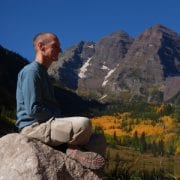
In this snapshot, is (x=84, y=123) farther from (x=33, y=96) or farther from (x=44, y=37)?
(x=44, y=37)

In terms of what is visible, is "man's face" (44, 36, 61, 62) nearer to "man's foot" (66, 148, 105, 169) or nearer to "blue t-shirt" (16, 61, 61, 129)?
"blue t-shirt" (16, 61, 61, 129)

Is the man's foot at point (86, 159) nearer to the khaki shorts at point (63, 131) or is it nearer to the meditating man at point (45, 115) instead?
the meditating man at point (45, 115)

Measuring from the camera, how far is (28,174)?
8.28 metres

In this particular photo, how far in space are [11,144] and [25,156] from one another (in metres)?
0.42

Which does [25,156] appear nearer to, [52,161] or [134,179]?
[52,161]

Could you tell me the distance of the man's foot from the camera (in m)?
8.82

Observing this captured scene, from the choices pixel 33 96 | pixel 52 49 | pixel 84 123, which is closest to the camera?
pixel 84 123

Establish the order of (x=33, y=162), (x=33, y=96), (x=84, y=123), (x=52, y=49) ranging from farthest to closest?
(x=52, y=49)
(x=33, y=96)
(x=84, y=123)
(x=33, y=162)

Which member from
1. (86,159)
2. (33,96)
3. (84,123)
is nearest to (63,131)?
(84,123)

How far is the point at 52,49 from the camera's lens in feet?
30.0

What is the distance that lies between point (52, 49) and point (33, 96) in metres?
0.89

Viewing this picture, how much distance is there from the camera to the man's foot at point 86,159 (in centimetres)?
882

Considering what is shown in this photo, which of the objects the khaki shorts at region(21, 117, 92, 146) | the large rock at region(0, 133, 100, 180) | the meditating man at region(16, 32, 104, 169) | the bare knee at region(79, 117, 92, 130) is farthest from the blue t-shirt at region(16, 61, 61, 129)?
the bare knee at region(79, 117, 92, 130)

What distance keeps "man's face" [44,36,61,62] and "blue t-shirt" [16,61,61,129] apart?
23 cm
